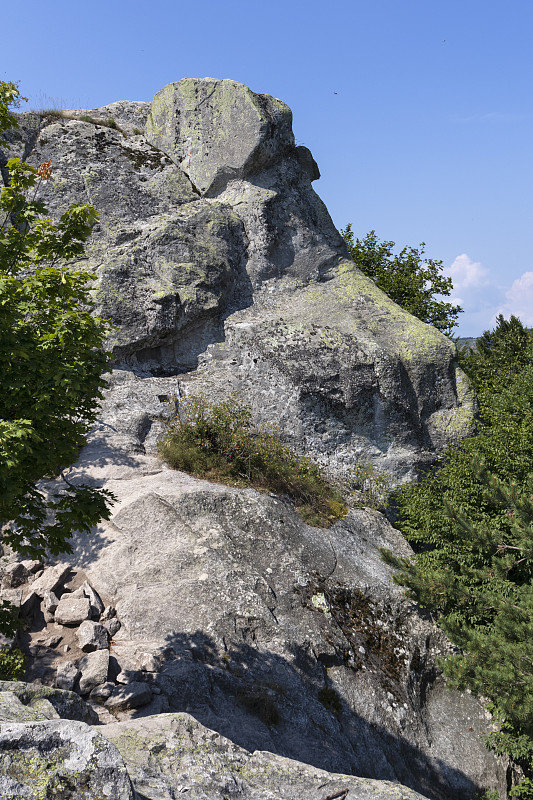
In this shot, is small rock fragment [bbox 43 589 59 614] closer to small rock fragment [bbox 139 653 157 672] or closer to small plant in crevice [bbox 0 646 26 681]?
small plant in crevice [bbox 0 646 26 681]

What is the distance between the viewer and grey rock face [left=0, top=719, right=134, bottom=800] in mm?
3875

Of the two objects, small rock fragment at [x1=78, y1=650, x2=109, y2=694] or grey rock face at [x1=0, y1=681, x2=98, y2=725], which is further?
small rock fragment at [x1=78, y1=650, x2=109, y2=694]

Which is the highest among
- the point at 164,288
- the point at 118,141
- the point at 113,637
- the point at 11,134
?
the point at 118,141

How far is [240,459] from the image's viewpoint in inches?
615

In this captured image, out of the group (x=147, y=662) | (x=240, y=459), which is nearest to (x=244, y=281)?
(x=240, y=459)

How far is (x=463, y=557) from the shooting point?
14227 millimetres

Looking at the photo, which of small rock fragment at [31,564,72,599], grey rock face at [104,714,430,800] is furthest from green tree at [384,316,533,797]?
small rock fragment at [31,564,72,599]

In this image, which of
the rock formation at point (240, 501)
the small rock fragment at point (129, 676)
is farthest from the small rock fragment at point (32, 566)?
the small rock fragment at point (129, 676)

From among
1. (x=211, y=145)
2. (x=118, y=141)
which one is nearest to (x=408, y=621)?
(x=211, y=145)

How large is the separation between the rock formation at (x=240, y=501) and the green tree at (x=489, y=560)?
0.96 meters

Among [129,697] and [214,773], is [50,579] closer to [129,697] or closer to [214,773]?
[129,697]

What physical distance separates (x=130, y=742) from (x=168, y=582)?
6339 mm

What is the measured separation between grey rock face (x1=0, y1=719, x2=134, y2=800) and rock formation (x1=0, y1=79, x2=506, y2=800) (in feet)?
0.19

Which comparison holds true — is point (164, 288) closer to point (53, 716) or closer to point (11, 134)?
point (11, 134)
